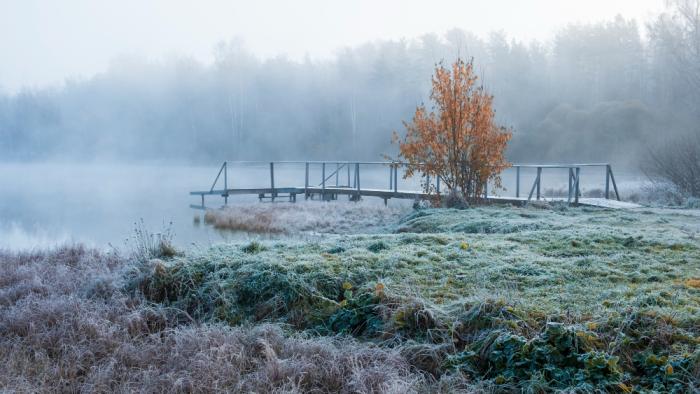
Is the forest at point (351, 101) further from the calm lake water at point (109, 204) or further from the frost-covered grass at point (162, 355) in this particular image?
the frost-covered grass at point (162, 355)

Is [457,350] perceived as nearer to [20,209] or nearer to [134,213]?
[134,213]

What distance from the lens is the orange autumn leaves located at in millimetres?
11211

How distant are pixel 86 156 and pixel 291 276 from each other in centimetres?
5318

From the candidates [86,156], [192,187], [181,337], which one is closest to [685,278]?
[181,337]

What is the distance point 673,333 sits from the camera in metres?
3.33

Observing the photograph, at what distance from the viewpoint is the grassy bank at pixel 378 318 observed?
3.25m

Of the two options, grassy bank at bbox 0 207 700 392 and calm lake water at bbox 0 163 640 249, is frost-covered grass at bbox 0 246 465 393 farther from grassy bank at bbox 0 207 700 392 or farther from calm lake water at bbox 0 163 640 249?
calm lake water at bbox 0 163 640 249

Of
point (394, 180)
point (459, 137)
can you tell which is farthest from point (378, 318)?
point (394, 180)

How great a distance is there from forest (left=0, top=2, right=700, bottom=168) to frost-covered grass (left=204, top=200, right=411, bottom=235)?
69.1 ft

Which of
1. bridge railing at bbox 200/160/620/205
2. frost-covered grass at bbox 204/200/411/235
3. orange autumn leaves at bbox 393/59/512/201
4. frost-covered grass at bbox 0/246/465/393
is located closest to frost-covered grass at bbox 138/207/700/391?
frost-covered grass at bbox 0/246/465/393

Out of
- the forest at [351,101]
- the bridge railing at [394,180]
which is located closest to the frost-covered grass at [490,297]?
the bridge railing at [394,180]

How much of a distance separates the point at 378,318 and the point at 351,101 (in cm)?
4677

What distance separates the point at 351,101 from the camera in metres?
50.0

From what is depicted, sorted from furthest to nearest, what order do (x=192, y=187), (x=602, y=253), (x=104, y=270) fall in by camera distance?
(x=192, y=187) < (x=104, y=270) < (x=602, y=253)
